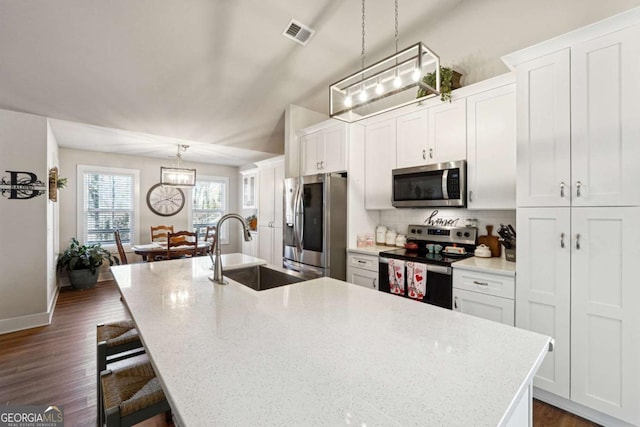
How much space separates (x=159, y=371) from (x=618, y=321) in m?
2.36

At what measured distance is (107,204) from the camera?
215 inches

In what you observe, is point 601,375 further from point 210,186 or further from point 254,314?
point 210,186

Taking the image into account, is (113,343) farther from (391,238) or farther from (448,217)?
(448,217)

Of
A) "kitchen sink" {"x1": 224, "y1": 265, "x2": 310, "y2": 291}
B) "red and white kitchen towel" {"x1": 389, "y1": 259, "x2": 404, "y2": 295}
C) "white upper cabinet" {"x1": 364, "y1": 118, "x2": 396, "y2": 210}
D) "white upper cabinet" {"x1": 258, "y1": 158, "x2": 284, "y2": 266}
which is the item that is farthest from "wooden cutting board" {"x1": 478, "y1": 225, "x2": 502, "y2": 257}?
"white upper cabinet" {"x1": 258, "y1": 158, "x2": 284, "y2": 266}

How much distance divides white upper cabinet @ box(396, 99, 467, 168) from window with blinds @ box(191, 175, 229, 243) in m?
4.99

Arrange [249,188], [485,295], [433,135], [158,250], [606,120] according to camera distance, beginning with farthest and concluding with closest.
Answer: [249,188] → [158,250] → [433,135] → [485,295] → [606,120]

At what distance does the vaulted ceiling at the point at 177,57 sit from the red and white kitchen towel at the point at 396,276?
242 cm

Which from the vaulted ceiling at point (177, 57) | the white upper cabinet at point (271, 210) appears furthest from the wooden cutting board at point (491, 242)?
the white upper cabinet at point (271, 210)

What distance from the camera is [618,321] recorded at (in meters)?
1.69

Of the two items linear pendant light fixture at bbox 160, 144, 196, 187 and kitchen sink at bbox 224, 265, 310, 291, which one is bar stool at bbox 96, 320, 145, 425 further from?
linear pendant light fixture at bbox 160, 144, 196, 187

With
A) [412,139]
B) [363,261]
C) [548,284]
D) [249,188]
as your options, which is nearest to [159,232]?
[249,188]

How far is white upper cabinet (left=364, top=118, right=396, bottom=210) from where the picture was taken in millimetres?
3121

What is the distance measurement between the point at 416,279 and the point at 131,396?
2.12 metres

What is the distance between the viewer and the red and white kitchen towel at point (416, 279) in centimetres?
251
